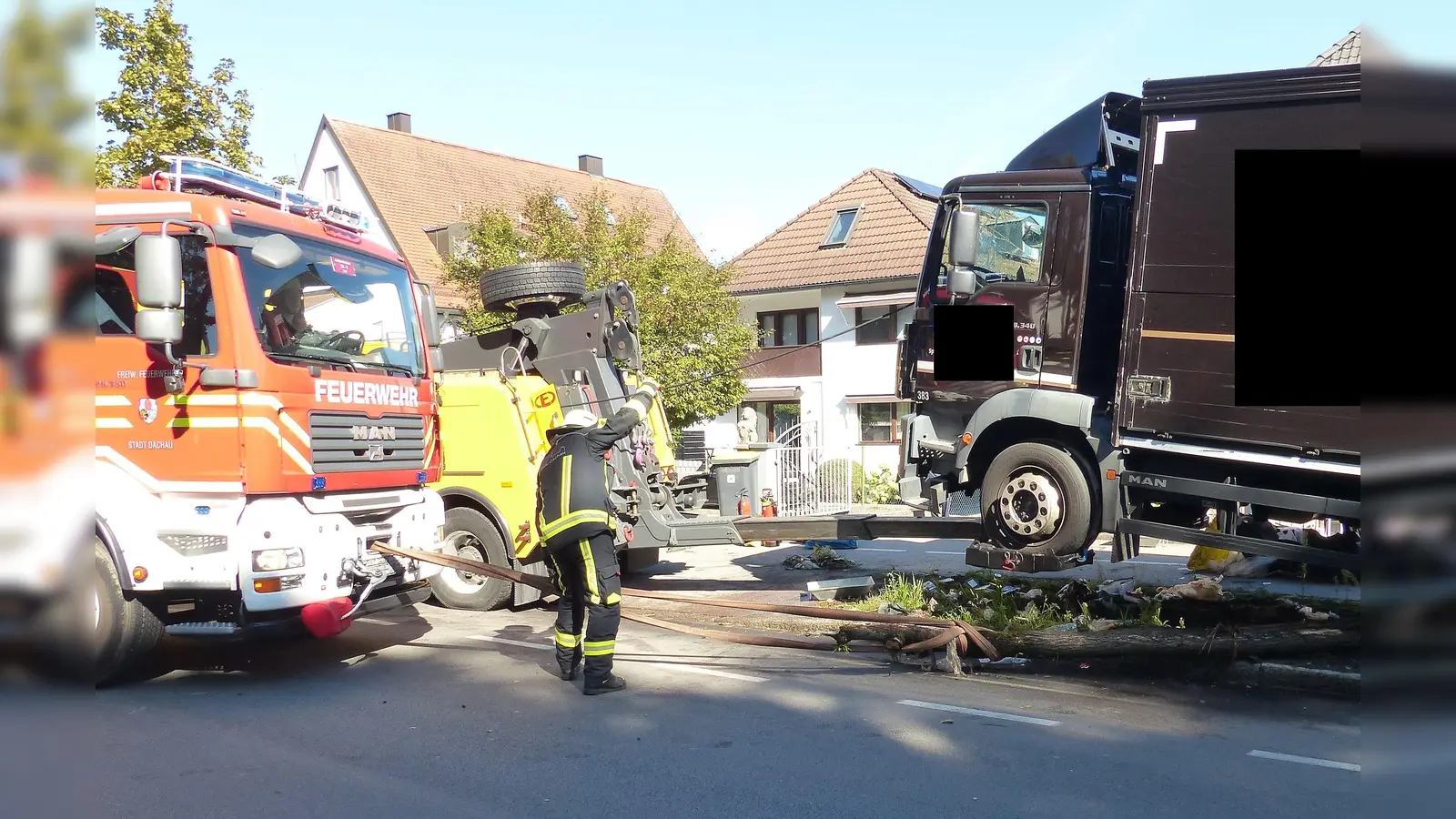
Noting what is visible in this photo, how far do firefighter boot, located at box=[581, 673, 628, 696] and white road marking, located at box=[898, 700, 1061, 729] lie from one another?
1.73m

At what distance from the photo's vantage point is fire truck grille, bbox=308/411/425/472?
6.51 meters

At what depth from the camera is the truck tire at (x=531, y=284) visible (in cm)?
940

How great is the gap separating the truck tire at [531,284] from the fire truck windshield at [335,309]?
1.49 meters

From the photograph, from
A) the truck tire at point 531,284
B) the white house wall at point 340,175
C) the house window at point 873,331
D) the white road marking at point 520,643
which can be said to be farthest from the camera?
the white house wall at point 340,175

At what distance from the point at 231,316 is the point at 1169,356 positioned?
18.6ft

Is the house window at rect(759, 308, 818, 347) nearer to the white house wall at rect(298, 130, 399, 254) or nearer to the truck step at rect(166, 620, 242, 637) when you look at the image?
the white house wall at rect(298, 130, 399, 254)

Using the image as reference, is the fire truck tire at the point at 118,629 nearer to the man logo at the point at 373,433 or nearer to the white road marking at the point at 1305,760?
the man logo at the point at 373,433

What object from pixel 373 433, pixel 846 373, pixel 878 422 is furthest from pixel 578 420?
pixel 846 373

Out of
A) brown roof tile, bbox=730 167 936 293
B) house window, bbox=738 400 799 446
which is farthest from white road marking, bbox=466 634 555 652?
house window, bbox=738 400 799 446

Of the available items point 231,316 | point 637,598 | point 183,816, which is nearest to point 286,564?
point 231,316

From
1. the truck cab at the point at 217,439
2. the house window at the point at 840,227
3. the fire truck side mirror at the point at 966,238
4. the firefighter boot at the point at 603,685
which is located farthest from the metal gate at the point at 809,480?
the truck cab at the point at 217,439
